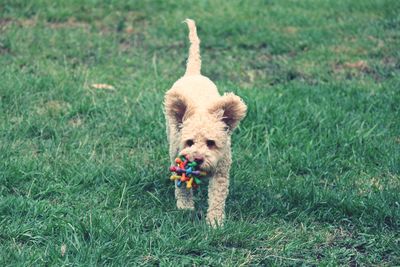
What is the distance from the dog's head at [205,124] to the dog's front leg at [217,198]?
224 millimetres

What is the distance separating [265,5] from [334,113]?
374cm

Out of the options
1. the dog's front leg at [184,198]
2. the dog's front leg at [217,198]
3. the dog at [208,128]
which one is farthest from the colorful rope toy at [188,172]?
the dog's front leg at [184,198]

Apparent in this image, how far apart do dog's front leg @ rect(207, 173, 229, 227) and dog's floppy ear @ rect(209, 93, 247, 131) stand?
39 cm

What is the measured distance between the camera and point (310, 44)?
7.59 metres

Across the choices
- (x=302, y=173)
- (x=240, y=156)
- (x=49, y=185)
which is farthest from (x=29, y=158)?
(x=302, y=173)

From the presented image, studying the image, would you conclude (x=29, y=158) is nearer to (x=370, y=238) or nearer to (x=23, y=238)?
(x=23, y=238)

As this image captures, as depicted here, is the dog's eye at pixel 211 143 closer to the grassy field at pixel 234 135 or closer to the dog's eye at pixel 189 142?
the dog's eye at pixel 189 142

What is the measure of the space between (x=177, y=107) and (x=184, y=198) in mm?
687

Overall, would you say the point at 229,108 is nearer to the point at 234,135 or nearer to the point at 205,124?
the point at 205,124

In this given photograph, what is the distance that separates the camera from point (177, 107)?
3670mm

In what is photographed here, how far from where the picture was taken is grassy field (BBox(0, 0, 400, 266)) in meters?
3.71

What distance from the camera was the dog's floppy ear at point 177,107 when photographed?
3.62m

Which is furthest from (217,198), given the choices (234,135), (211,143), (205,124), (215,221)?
(234,135)

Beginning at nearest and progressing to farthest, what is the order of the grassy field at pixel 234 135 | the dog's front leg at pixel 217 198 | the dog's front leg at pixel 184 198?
the grassy field at pixel 234 135
the dog's front leg at pixel 217 198
the dog's front leg at pixel 184 198
